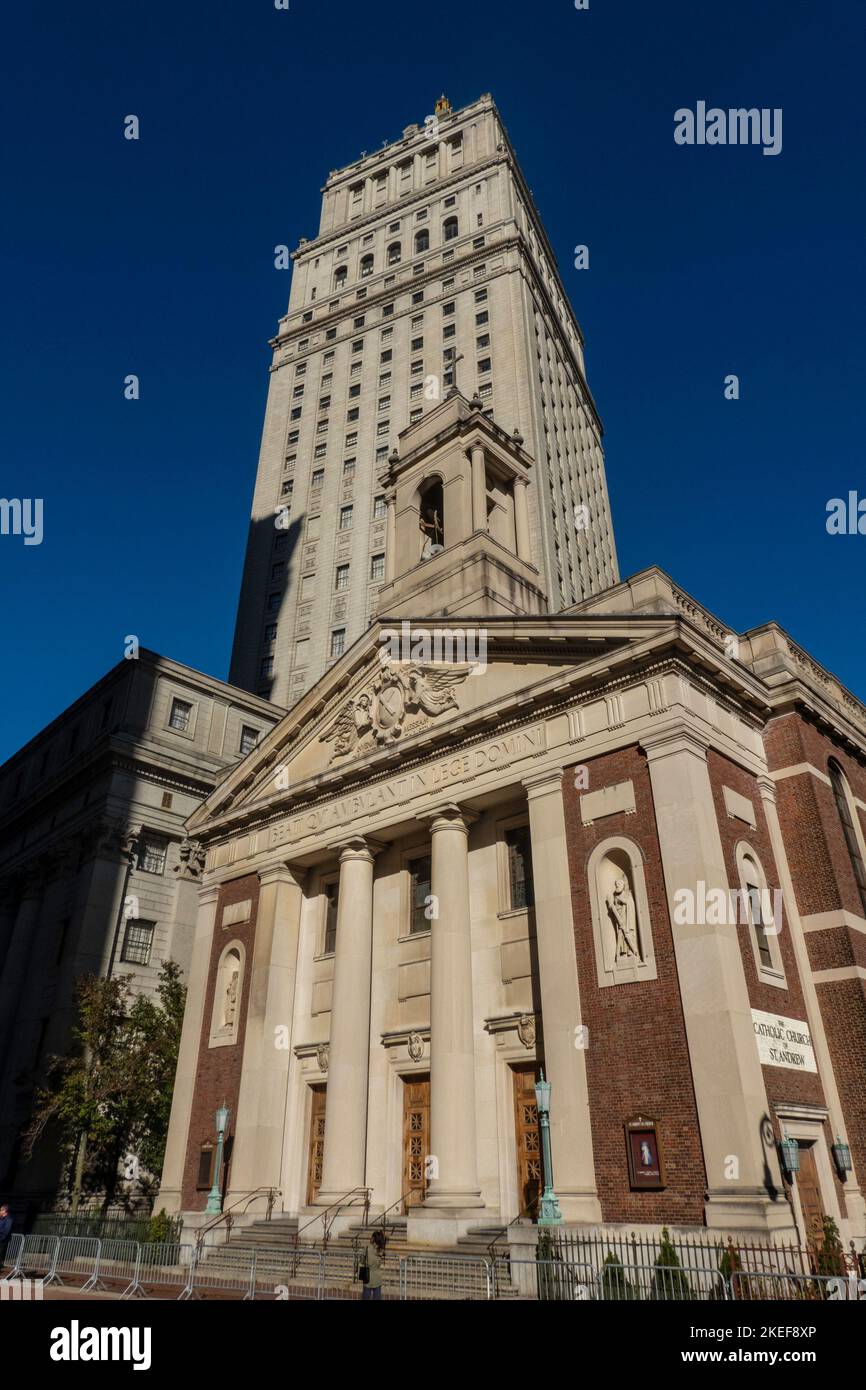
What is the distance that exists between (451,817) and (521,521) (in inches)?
574

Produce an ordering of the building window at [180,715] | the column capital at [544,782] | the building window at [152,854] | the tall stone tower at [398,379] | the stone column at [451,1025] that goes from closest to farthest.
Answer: the stone column at [451,1025]
the column capital at [544,782]
the building window at [152,854]
the building window at [180,715]
the tall stone tower at [398,379]

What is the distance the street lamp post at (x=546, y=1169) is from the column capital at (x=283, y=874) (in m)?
12.7

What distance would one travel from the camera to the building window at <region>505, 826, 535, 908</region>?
25.2m

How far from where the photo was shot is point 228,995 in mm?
30875

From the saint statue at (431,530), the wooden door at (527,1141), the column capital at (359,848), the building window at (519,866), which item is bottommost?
the wooden door at (527,1141)

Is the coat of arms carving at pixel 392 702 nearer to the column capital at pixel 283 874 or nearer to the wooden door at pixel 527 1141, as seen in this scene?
the column capital at pixel 283 874

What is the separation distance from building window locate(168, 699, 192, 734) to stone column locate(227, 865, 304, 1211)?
657 inches

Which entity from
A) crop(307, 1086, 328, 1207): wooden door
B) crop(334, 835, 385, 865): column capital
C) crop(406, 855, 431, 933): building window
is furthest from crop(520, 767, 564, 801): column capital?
crop(307, 1086, 328, 1207): wooden door

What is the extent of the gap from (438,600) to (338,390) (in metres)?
49.3

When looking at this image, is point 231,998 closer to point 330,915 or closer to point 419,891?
point 330,915

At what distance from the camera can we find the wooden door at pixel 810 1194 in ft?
62.2

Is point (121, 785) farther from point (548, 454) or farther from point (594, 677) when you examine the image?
point (548, 454)

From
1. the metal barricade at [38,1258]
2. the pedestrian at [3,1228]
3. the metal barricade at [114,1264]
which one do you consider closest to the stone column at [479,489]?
the metal barricade at [114,1264]

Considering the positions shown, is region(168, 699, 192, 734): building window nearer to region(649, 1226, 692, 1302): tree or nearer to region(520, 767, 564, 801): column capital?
region(520, 767, 564, 801): column capital
